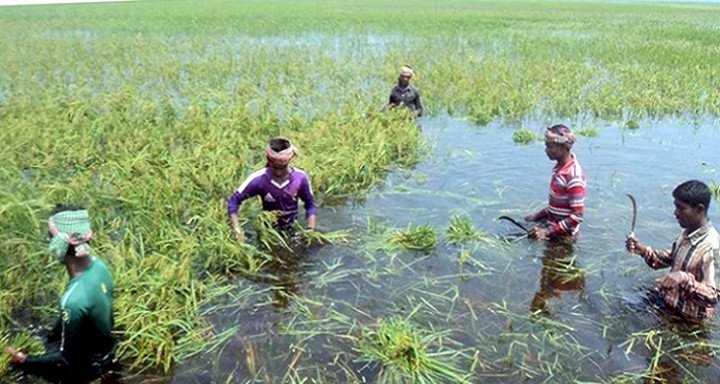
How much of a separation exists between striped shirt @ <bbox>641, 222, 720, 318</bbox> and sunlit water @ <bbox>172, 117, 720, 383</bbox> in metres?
0.18

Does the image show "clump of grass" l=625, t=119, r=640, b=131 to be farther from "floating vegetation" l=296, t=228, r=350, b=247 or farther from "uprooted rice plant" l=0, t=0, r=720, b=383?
"floating vegetation" l=296, t=228, r=350, b=247

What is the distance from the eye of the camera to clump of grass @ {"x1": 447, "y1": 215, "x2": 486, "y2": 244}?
17.4 feet

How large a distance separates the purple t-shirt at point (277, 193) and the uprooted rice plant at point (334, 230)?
211mm

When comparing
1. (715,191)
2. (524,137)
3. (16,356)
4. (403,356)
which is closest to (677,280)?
(403,356)

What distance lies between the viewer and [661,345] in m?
3.85

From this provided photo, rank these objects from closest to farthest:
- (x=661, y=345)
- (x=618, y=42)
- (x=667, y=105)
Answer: (x=661, y=345), (x=667, y=105), (x=618, y=42)

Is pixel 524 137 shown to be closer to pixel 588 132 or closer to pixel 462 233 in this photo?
pixel 588 132

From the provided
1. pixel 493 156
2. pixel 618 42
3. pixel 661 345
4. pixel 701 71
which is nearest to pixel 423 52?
pixel 701 71

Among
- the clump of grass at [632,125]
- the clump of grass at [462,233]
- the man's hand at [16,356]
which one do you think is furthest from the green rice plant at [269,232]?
the clump of grass at [632,125]

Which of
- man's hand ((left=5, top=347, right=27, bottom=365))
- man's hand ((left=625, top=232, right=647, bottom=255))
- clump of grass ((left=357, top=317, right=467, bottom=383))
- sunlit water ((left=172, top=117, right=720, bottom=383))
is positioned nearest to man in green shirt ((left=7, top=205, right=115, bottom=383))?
man's hand ((left=5, top=347, right=27, bottom=365))

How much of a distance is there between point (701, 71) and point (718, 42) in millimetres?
9322

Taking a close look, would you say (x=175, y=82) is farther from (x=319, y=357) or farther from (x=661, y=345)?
(x=661, y=345)

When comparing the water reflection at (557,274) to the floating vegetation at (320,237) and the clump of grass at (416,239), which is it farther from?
the floating vegetation at (320,237)

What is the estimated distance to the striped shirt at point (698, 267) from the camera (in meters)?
3.64
